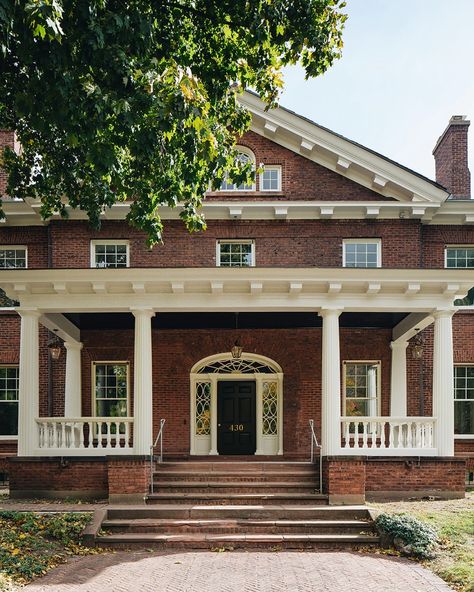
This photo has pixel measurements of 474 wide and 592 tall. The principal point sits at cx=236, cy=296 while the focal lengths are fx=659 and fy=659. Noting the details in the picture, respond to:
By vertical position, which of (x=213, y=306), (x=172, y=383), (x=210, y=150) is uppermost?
(x=210, y=150)

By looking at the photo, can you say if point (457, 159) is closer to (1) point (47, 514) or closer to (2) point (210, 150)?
(2) point (210, 150)

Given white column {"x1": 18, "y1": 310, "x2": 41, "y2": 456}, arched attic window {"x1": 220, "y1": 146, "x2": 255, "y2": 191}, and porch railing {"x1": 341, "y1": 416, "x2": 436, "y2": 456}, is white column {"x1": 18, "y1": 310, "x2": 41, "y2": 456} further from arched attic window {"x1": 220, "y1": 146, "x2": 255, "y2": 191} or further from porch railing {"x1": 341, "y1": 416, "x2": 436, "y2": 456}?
arched attic window {"x1": 220, "y1": 146, "x2": 255, "y2": 191}

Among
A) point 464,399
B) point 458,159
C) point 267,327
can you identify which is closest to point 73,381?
point 267,327

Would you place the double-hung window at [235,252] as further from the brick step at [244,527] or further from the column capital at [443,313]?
the brick step at [244,527]

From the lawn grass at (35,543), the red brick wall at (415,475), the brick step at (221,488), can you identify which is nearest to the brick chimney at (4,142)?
the brick step at (221,488)

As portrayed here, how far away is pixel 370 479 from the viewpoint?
47.0 feet

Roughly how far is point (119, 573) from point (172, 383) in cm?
896

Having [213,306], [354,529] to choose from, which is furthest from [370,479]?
[213,306]

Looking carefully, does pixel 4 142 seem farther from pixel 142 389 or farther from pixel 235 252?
pixel 142 389

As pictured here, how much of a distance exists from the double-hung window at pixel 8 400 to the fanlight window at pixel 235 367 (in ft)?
18.7

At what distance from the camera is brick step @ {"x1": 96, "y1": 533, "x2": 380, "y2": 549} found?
11422 millimetres

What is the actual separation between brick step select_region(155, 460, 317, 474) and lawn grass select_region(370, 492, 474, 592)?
2.35 m

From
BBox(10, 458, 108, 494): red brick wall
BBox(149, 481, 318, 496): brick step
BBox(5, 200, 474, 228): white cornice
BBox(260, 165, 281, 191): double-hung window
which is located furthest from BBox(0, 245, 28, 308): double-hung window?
BBox(149, 481, 318, 496): brick step

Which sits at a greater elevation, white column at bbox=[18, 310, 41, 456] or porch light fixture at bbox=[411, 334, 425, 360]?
porch light fixture at bbox=[411, 334, 425, 360]
